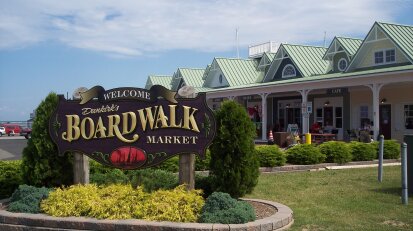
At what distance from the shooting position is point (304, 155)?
47.8 ft

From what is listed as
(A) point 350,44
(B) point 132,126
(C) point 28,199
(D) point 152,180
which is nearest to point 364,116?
(A) point 350,44

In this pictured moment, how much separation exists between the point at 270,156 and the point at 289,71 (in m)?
18.0

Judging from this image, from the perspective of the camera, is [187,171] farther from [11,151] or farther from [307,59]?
[307,59]

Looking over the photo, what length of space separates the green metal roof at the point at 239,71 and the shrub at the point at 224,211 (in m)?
28.4

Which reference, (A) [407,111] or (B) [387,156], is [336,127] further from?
(B) [387,156]

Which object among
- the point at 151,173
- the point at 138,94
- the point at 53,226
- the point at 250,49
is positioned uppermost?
the point at 250,49

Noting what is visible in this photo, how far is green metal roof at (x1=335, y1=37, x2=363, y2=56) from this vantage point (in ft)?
88.1

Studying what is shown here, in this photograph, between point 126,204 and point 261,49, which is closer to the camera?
point 126,204

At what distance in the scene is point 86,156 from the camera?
829 centimetres

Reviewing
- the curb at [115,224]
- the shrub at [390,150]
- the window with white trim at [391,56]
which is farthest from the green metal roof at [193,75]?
the curb at [115,224]

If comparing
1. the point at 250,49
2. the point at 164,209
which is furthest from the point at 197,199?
the point at 250,49

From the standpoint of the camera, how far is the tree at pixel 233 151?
778 cm

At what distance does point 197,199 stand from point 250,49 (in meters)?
35.4

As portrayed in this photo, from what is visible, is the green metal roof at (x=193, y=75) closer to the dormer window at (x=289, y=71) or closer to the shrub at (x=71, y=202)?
the dormer window at (x=289, y=71)
